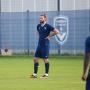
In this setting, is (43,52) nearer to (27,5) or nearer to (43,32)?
(43,32)

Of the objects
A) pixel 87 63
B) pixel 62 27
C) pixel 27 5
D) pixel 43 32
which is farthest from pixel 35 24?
pixel 87 63

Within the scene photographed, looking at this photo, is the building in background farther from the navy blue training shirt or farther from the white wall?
the navy blue training shirt

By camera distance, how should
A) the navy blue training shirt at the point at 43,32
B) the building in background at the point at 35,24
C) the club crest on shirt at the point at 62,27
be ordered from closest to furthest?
the navy blue training shirt at the point at 43,32
the club crest on shirt at the point at 62,27
the building in background at the point at 35,24

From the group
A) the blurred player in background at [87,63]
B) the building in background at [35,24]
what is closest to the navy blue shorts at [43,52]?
the blurred player in background at [87,63]

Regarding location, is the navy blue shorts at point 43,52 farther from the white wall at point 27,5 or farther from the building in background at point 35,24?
the white wall at point 27,5

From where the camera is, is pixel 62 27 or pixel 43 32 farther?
pixel 62 27

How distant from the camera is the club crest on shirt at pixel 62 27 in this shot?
103ft

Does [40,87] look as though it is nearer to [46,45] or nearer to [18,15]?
[46,45]

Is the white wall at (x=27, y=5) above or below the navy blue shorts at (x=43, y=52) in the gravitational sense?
above

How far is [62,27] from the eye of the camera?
31.6 m

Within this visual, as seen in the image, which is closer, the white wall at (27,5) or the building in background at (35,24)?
the building in background at (35,24)

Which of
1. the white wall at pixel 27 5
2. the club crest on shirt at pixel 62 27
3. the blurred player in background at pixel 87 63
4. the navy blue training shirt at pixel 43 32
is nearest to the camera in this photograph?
the blurred player in background at pixel 87 63

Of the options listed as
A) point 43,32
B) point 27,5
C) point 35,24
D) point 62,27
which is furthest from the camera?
point 27,5

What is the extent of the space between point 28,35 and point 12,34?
3.54 feet
